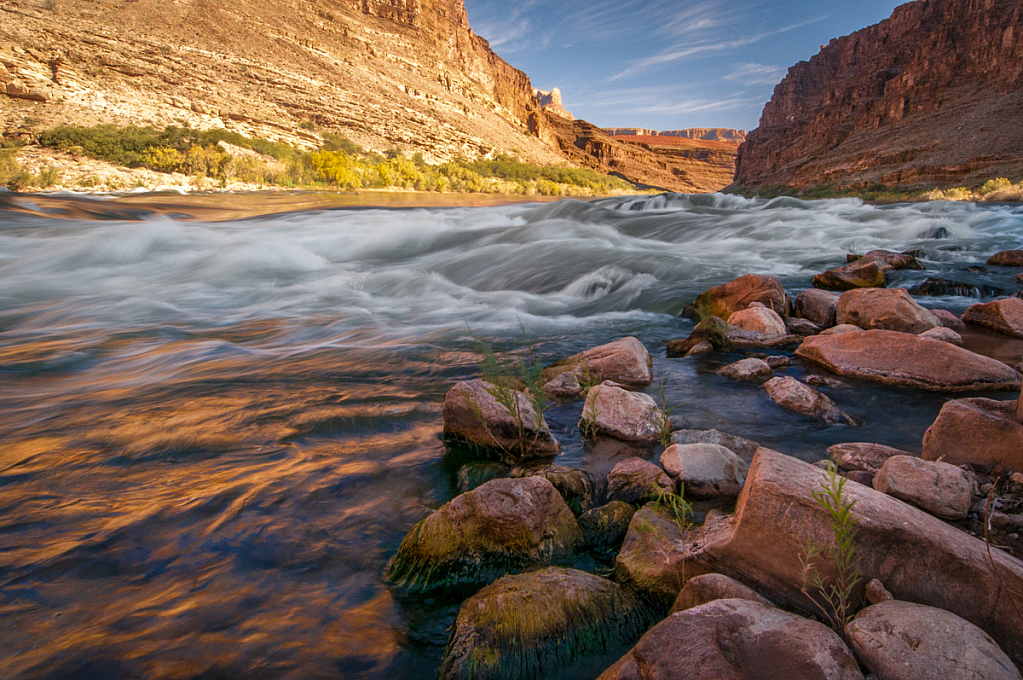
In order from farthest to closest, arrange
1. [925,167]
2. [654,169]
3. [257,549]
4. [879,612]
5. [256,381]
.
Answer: [654,169], [925,167], [256,381], [257,549], [879,612]

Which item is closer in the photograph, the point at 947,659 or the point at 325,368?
the point at 947,659

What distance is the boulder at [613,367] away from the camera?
11.9ft

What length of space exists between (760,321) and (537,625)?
4.01 metres

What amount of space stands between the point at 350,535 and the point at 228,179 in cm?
3263

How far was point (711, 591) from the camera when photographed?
149 cm

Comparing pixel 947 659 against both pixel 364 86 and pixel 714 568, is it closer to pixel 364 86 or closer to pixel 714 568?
pixel 714 568

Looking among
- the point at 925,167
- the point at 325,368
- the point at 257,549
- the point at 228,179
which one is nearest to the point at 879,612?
the point at 257,549

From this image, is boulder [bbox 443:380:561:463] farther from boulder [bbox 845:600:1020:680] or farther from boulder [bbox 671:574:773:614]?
boulder [bbox 845:600:1020:680]

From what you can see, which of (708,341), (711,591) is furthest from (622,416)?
(708,341)

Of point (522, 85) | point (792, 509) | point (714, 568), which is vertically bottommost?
point (714, 568)

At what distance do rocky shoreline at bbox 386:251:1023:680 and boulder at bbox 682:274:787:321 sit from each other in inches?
89.9

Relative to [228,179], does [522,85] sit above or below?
above

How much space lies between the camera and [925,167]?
37375mm

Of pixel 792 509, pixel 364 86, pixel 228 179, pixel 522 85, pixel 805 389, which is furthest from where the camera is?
pixel 522 85
